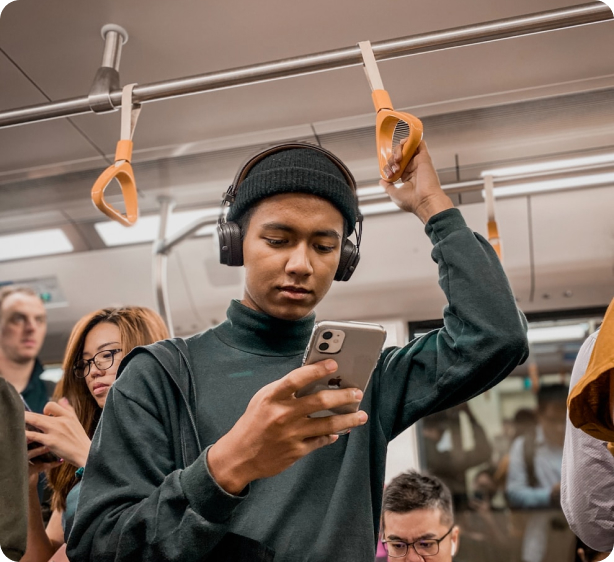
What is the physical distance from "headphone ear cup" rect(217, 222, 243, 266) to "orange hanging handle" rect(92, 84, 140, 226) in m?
0.41

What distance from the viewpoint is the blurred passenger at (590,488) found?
1479mm

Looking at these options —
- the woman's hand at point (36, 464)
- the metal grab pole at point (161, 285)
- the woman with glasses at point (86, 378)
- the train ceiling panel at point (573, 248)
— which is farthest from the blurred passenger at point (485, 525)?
the woman's hand at point (36, 464)

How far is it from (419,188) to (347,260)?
197 millimetres

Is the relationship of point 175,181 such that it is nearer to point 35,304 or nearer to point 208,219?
point 208,219

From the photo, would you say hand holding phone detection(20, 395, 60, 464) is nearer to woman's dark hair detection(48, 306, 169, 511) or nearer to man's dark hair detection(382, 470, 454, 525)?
woman's dark hair detection(48, 306, 169, 511)

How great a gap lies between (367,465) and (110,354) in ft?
3.62

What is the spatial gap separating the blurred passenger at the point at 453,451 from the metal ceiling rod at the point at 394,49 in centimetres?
316

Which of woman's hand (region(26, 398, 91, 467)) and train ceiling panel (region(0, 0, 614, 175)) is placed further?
train ceiling panel (region(0, 0, 614, 175))

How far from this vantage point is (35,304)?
407 centimetres

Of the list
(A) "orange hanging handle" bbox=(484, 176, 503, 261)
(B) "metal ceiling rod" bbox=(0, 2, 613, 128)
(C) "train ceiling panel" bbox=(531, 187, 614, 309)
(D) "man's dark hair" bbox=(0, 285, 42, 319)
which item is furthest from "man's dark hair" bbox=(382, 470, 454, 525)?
(D) "man's dark hair" bbox=(0, 285, 42, 319)

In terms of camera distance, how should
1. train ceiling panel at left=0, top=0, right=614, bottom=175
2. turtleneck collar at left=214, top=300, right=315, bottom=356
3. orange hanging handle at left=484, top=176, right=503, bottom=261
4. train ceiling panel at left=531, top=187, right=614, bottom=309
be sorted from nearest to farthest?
turtleneck collar at left=214, top=300, right=315, bottom=356, train ceiling panel at left=0, top=0, right=614, bottom=175, orange hanging handle at left=484, top=176, right=503, bottom=261, train ceiling panel at left=531, top=187, right=614, bottom=309

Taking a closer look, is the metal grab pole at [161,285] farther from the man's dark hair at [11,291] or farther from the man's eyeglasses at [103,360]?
the man's dark hair at [11,291]

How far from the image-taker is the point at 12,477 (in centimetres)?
146

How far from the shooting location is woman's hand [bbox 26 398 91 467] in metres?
1.79
